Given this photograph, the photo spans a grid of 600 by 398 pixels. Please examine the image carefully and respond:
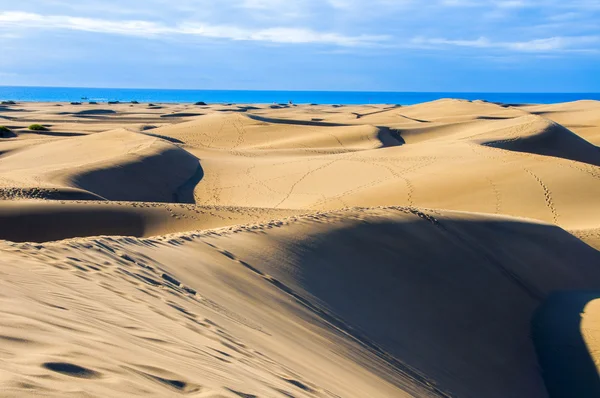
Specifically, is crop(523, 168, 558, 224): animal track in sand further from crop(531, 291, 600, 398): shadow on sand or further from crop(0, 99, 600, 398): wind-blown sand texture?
crop(531, 291, 600, 398): shadow on sand

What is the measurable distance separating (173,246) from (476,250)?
18.1 ft

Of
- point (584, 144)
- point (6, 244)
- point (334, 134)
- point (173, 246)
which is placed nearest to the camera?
point (6, 244)

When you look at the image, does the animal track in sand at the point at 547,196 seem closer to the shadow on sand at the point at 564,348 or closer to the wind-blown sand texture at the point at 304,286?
the wind-blown sand texture at the point at 304,286

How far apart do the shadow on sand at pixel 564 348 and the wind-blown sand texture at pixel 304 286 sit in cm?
3

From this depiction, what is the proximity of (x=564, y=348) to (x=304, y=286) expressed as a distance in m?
3.72

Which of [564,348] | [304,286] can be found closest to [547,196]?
[564,348]

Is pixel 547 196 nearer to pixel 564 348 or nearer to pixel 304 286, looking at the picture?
pixel 564 348

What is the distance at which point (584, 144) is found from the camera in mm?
28078

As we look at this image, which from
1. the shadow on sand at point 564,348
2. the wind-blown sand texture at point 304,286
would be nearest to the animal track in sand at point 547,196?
the wind-blown sand texture at point 304,286

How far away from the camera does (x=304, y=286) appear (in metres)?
7.67

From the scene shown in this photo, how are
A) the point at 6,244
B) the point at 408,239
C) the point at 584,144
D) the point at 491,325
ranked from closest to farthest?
the point at 6,244 → the point at 491,325 → the point at 408,239 → the point at 584,144

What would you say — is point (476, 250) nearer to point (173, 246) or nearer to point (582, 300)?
point (582, 300)

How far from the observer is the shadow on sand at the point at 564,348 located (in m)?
7.71

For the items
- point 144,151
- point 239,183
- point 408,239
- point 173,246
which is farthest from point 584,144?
point 173,246
